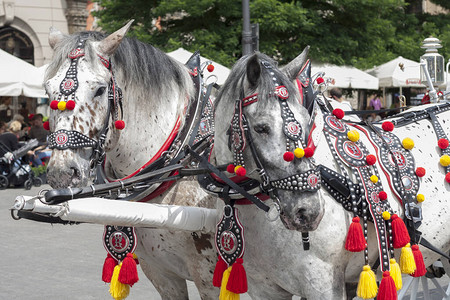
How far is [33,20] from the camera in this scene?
70.1 feet

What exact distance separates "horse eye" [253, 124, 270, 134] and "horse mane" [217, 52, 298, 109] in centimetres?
10

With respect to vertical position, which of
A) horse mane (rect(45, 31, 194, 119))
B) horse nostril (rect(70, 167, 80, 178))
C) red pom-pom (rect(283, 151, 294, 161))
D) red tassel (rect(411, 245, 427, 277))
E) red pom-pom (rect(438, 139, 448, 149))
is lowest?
red tassel (rect(411, 245, 427, 277))

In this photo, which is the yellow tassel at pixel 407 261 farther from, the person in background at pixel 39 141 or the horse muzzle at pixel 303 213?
the person in background at pixel 39 141

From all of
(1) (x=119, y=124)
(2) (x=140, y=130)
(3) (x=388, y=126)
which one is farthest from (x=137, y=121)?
(3) (x=388, y=126)

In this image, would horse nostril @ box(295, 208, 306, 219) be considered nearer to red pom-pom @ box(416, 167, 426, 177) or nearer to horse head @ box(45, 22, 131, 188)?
red pom-pom @ box(416, 167, 426, 177)

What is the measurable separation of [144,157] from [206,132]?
1.23 ft

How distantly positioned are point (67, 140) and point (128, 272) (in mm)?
846

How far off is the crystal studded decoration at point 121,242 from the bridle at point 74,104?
1.59ft

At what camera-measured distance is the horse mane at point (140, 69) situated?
3.57m

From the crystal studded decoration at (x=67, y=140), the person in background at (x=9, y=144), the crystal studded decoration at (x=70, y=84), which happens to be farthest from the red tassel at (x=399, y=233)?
the person in background at (x=9, y=144)

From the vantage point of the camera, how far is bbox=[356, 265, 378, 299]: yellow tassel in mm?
2998

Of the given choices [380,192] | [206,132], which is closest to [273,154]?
[380,192]

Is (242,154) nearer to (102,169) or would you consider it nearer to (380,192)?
(380,192)

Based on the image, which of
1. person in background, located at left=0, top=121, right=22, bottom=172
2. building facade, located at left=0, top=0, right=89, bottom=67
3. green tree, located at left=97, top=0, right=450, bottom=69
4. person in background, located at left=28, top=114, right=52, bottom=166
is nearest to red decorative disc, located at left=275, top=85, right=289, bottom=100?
person in background, located at left=0, top=121, right=22, bottom=172
